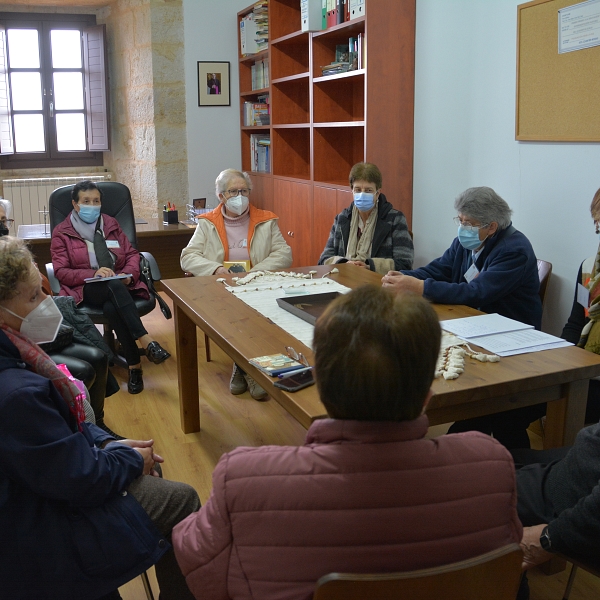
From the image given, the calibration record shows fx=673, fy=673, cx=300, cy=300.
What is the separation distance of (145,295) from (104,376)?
109cm

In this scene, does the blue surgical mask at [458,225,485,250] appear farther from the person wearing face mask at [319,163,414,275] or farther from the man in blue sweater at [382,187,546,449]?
the person wearing face mask at [319,163,414,275]

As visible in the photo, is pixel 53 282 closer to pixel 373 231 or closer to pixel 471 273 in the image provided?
pixel 373 231

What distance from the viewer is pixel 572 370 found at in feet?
5.92

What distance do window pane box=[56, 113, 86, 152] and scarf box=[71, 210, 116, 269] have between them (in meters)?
3.04

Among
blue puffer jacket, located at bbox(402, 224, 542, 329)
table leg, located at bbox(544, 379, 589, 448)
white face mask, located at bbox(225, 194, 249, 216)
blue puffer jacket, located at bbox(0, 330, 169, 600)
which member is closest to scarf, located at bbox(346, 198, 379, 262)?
white face mask, located at bbox(225, 194, 249, 216)

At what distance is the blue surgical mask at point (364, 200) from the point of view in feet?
11.3

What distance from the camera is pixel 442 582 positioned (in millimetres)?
909

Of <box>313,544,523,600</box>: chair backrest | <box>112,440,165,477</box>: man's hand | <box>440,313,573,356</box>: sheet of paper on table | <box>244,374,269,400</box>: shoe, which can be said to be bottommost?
<box>244,374,269,400</box>: shoe

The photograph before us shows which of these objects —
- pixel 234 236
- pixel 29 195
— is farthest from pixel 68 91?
pixel 234 236

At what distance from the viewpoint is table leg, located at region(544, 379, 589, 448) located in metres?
1.89

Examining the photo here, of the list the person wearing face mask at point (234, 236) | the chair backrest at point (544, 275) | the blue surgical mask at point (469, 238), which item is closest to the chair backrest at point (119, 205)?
the person wearing face mask at point (234, 236)

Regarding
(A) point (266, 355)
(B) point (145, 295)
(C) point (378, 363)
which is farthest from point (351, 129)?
(C) point (378, 363)

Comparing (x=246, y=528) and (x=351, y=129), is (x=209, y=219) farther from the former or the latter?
A: (x=246, y=528)

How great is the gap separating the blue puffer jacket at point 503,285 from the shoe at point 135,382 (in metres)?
1.74
